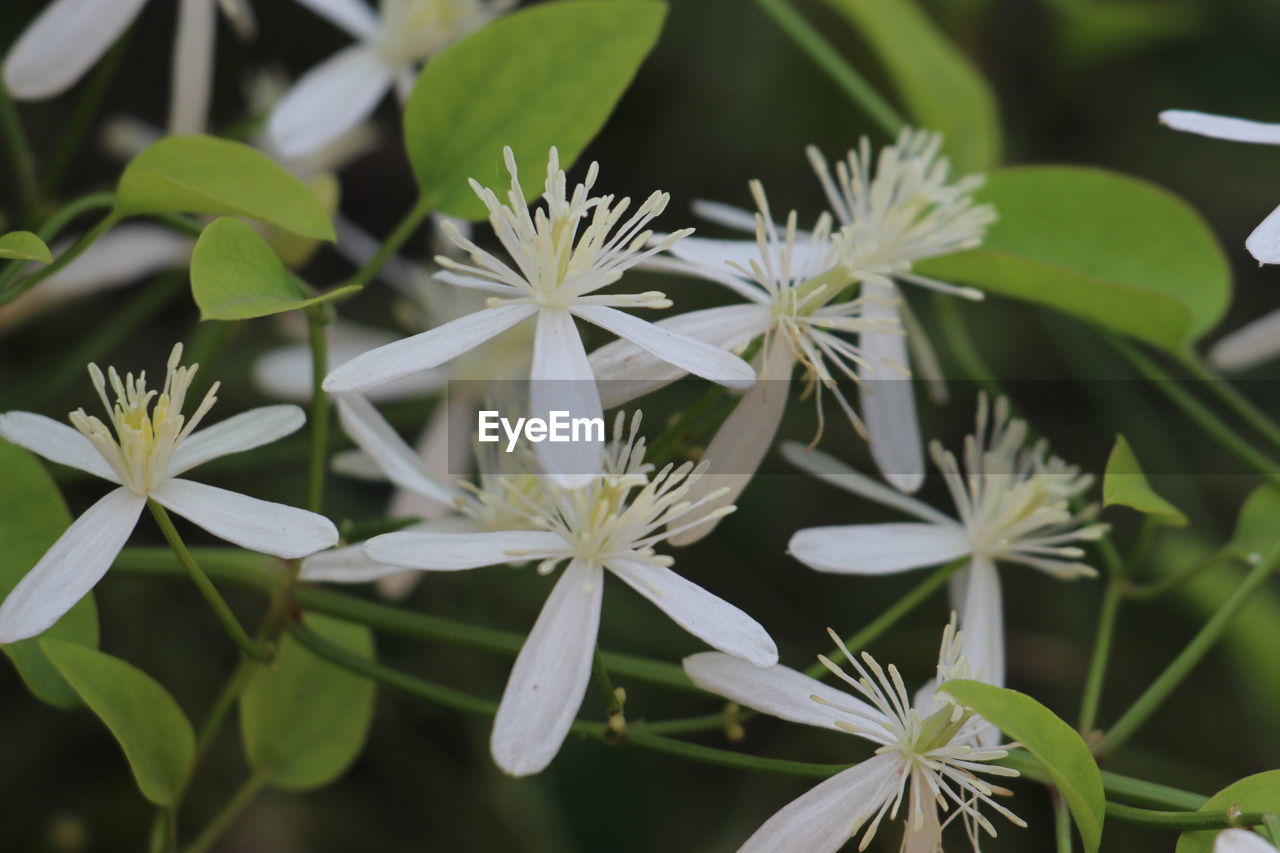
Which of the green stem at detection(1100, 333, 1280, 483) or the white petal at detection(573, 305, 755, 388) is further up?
the green stem at detection(1100, 333, 1280, 483)

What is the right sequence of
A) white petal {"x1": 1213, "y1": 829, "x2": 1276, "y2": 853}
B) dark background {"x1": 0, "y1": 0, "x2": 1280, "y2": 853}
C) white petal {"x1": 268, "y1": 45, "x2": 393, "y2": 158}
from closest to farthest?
white petal {"x1": 1213, "y1": 829, "x2": 1276, "y2": 853} → white petal {"x1": 268, "y1": 45, "x2": 393, "y2": 158} → dark background {"x1": 0, "y1": 0, "x2": 1280, "y2": 853}

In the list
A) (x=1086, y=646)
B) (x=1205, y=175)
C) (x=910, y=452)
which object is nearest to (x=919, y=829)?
(x=910, y=452)

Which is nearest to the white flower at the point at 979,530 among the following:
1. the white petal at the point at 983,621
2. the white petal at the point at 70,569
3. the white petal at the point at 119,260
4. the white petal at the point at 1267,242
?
the white petal at the point at 983,621

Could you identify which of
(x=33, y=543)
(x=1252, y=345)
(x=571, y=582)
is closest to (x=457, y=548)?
(x=571, y=582)

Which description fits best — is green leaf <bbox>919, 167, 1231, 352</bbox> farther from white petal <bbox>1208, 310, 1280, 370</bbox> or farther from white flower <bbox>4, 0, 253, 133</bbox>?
white flower <bbox>4, 0, 253, 133</bbox>

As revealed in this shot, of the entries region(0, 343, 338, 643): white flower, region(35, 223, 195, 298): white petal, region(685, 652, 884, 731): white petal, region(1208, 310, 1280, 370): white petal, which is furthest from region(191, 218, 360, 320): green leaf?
region(1208, 310, 1280, 370): white petal
